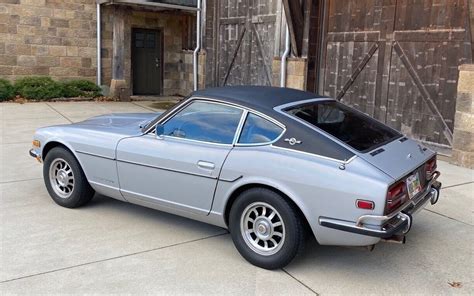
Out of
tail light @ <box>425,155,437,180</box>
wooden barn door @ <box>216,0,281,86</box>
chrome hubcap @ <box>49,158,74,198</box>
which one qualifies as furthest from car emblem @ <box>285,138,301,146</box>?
wooden barn door @ <box>216,0,281,86</box>

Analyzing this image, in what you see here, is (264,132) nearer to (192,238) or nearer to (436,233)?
(192,238)

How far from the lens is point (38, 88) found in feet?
42.6

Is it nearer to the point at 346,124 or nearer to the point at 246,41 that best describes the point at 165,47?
the point at 246,41

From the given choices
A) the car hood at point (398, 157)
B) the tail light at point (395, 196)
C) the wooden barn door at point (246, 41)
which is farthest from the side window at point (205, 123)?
the wooden barn door at point (246, 41)

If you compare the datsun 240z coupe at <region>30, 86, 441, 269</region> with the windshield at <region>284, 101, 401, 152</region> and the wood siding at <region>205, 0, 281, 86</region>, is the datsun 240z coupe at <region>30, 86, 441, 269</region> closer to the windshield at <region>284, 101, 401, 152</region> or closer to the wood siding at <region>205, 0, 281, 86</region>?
the windshield at <region>284, 101, 401, 152</region>

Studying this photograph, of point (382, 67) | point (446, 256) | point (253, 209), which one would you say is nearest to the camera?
point (253, 209)

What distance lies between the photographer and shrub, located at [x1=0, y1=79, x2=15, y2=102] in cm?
1250

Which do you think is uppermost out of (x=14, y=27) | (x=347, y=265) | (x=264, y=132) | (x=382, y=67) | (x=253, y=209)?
(x=14, y=27)

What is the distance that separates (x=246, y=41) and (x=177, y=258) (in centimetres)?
919

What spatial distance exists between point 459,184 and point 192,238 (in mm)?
3822

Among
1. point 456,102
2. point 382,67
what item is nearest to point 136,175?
point 456,102

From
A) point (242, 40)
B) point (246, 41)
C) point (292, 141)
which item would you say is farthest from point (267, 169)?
point (242, 40)

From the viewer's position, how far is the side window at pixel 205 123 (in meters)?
3.93

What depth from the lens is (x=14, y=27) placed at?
12797 millimetres
